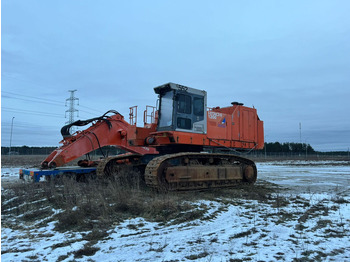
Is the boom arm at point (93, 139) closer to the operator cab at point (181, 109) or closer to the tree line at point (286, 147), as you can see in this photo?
the operator cab at point (181, 109)

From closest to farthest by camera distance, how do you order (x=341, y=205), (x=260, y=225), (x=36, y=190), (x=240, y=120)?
(x=260, y=225) < (x=341, y=205) < (x=36, y=190) < (x=240, y=120)

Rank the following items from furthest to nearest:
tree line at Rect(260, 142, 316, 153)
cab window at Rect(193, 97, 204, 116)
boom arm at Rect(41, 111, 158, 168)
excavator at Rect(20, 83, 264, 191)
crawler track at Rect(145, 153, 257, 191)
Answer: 1. tree line at Rect(260, 142, 316, 153)
2. boom arm at Rect(41, 111, 158, 168)
3. cab window at Rect(193, 97, 204, 116)
4. excavator at Rect(20, 83, 264, 191)
5. crawler track at Rect(145, 153, 257, 191)

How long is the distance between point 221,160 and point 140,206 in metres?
5.34

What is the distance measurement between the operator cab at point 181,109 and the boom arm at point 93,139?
42.2 inches

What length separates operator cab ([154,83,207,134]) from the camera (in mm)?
10098

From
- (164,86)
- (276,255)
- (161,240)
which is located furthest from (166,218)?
(164,86)

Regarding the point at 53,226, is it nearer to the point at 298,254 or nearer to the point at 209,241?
the point at 209,241

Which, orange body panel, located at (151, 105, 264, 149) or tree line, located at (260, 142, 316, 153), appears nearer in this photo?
orange body panel, located at (151, 105, 264, 149)

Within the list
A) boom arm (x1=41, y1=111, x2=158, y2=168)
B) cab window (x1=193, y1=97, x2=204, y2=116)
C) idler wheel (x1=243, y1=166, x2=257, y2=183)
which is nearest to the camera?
cab window (x1=193, y1=97, x2=204, y2=116)

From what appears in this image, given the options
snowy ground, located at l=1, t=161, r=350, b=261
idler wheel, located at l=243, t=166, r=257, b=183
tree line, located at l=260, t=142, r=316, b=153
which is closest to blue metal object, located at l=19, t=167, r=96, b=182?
snowy ground, located at l=1, t=161, r=350, b=261

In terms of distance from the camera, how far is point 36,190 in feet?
30.3

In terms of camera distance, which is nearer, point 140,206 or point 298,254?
point 298,254

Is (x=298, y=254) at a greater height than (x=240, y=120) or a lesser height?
lesser

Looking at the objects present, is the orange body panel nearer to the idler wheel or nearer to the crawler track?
the crawler track
